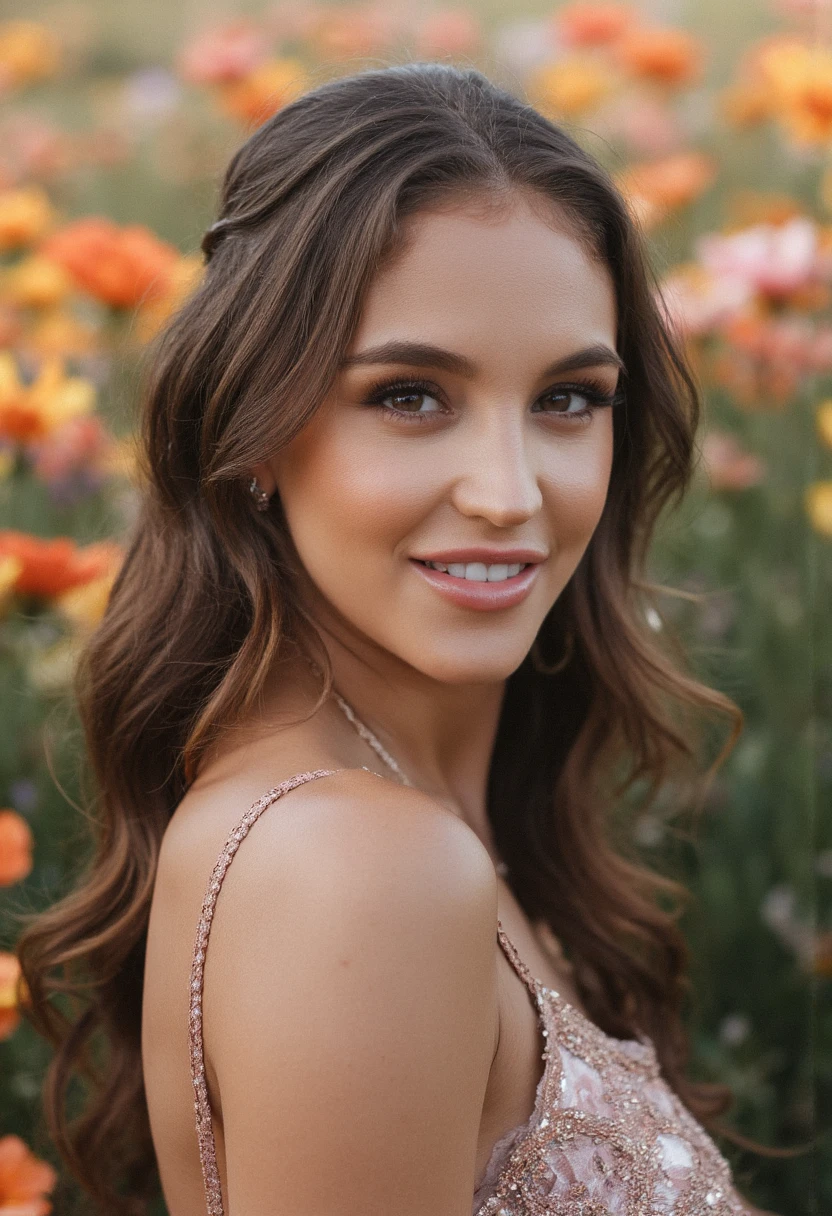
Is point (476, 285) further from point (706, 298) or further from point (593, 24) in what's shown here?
point (593, 24)

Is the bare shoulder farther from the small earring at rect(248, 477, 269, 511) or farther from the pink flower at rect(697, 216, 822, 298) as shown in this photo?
the pink flower at rect(697, 216, 822, 298)

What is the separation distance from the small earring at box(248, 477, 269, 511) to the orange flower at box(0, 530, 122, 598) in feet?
2.07

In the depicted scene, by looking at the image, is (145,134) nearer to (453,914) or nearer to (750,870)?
(750,870)

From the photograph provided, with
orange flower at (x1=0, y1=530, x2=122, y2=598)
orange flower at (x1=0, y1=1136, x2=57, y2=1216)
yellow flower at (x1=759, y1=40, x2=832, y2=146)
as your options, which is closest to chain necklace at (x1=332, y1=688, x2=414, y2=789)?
orange flower at (x1=0, y1=1136, x2=57, y2=1216)

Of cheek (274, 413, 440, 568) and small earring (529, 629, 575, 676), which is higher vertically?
cheek (274, 413, 440, 568)

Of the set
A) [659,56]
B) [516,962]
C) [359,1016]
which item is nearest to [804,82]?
[659,56]

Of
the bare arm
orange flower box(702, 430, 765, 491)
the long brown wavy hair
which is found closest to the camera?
the bare arm

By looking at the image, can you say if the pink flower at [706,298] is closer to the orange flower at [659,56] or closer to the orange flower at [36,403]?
the orange flower at [659,56]

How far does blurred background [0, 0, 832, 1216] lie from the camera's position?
202 cm

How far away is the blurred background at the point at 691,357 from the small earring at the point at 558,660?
0.41ft

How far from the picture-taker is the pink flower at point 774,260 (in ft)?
8.20

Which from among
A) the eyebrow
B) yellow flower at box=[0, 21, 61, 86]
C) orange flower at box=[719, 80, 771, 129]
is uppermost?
yellow flower at box=[0, 21, 61, 86]

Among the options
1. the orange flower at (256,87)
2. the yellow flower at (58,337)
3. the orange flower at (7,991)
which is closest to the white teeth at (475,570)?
the orange flower at (7,991)

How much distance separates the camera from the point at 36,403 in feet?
7.11
